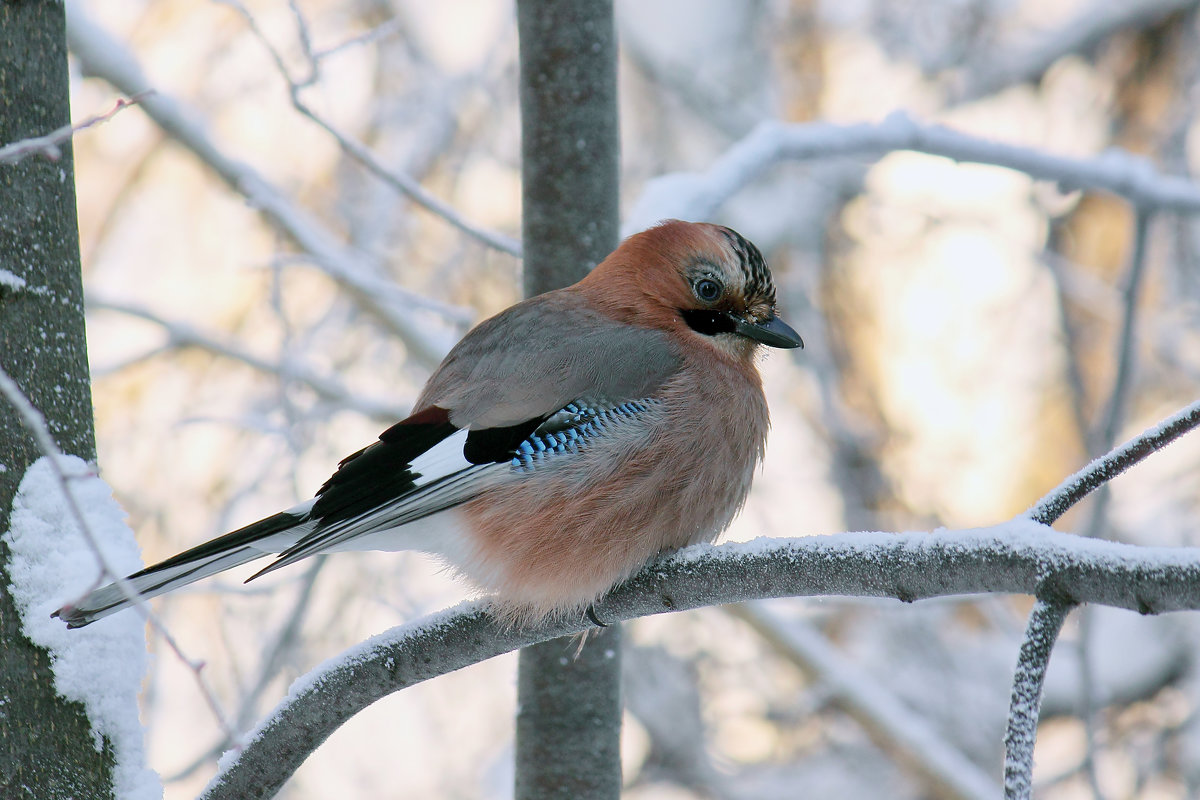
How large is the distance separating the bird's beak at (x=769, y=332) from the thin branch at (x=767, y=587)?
28.7 inches

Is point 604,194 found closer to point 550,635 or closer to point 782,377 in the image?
point 550,635

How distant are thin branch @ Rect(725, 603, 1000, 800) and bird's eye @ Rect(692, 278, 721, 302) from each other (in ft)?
4.88

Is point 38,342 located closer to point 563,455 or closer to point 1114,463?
point 563,455

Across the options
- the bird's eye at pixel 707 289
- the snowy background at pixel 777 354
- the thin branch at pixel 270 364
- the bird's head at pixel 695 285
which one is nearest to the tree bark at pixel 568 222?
the bird's head at pixel 695 285

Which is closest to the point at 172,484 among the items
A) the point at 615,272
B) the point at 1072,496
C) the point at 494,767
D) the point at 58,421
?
the point at 494,767

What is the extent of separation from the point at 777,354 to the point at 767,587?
3317 mm

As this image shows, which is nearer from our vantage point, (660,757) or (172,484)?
(172,484)

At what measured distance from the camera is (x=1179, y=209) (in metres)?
3.05

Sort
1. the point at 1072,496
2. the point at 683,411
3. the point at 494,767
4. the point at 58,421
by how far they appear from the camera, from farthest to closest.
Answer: the point at 494,767
the point at 683,411
the point at 58,421
the point at 1072,496

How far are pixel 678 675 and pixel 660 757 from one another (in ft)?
1.45

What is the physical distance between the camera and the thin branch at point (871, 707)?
12.6 feet

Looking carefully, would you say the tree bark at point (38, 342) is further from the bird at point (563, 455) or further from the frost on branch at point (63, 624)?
the bird at point (563, 455)

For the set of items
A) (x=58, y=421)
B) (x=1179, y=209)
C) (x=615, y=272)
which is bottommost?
(x=58, y=421)

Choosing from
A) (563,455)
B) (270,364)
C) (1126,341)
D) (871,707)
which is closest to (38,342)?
(563,455)
